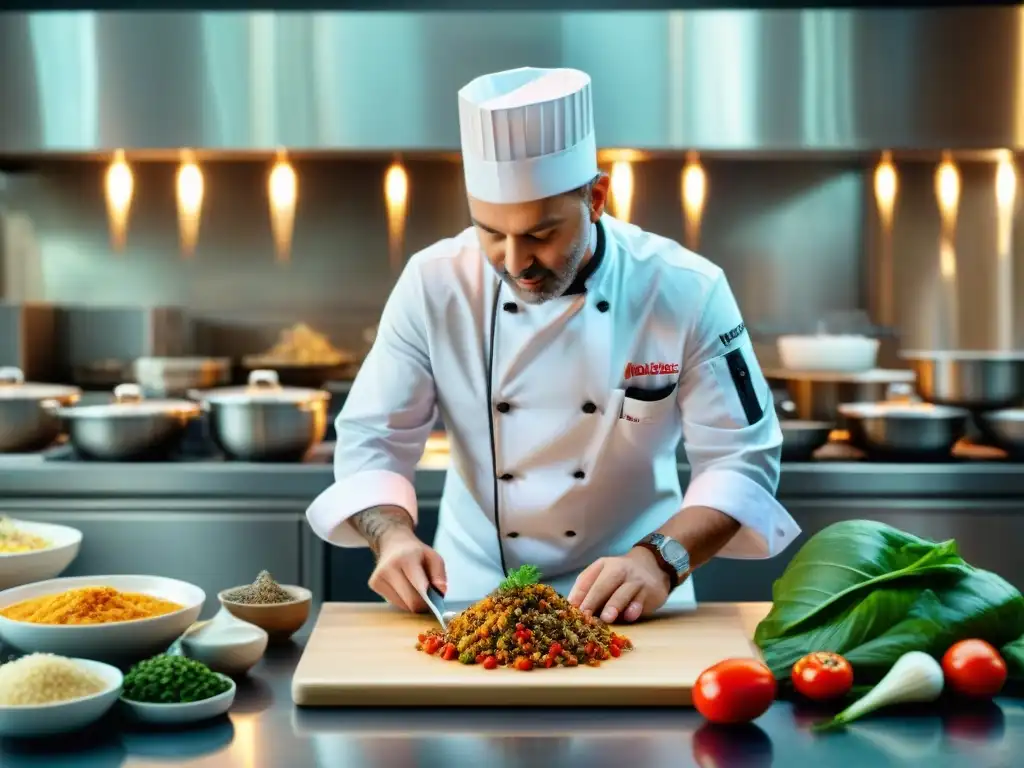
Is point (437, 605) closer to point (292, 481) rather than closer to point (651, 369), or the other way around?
point (651, 369)

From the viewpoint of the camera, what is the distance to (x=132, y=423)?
340cm

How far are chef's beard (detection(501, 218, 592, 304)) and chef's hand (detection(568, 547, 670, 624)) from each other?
0.43m

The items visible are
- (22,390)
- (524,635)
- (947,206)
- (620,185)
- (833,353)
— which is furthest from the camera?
(947,206)

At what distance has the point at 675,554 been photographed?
1950 millimetres

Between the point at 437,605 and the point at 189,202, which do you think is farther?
the point at 189,202

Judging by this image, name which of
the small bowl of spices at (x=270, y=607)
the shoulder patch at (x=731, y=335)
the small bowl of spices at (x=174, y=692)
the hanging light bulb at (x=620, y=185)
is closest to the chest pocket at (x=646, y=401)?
the shoulder patch at (x=731, y=335)

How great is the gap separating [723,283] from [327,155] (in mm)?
2018

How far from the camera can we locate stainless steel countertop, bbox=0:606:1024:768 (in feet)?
4.34

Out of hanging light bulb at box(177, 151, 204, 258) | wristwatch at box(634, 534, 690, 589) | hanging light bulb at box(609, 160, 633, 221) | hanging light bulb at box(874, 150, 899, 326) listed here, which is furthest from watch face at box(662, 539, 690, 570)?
hanging light bulb at box(177, 151, 204, 258)

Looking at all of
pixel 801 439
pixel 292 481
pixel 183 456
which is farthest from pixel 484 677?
pixel 183 456

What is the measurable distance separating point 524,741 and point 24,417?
8.50ft

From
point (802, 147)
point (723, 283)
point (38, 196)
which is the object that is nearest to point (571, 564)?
point (723, 283)

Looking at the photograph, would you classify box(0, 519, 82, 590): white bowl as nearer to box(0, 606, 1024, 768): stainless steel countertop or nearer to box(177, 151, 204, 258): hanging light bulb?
box(0, 606, 1024, 768): stainless steel countertop

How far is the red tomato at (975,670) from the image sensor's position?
150cm
